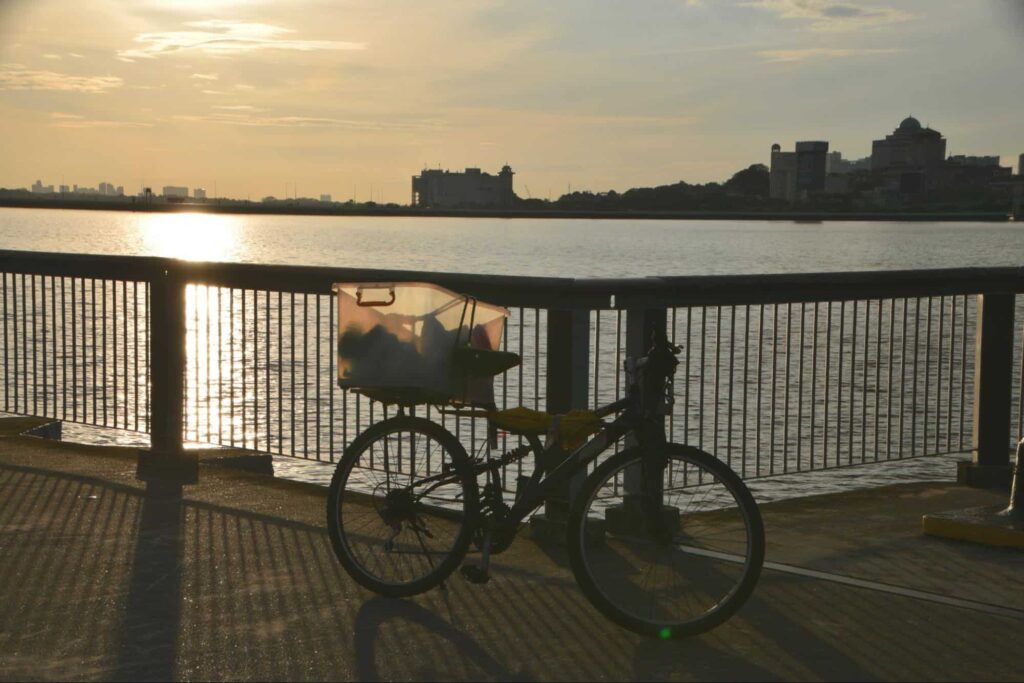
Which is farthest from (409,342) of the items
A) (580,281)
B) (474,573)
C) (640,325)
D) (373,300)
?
(640,325)

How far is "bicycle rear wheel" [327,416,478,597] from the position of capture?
5672mm

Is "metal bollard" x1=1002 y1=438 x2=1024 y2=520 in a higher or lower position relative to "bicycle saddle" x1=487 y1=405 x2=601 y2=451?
lower

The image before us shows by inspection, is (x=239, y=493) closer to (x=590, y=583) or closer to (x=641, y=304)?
(x=641, y=304)

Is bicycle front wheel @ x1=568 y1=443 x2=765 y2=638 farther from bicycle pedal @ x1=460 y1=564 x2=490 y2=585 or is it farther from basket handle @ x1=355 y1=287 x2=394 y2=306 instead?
basket handle @ x1=355 y1=287 x2=394 y2=306

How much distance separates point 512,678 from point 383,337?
5.36 feet

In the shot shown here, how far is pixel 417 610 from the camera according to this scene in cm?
555

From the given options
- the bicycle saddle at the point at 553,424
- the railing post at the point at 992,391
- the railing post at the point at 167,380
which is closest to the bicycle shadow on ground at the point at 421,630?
the bicycle saddle at the point at 553,424

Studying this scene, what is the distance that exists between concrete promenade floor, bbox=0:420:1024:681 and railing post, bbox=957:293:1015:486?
1.41 metres

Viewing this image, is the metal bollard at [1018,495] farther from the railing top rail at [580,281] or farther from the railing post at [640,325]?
the railing post at [640,325]

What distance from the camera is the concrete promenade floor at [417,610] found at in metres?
4.82

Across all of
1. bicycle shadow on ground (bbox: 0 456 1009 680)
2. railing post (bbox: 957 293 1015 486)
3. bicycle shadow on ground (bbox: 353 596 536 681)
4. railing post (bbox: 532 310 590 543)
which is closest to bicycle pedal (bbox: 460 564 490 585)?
bicycle shadow on ground (bbox: 0 456 1009 680)

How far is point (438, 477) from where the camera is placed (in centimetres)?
575

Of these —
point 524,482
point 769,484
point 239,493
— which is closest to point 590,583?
point 524,482

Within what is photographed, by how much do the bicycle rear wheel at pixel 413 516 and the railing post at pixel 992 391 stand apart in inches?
167
